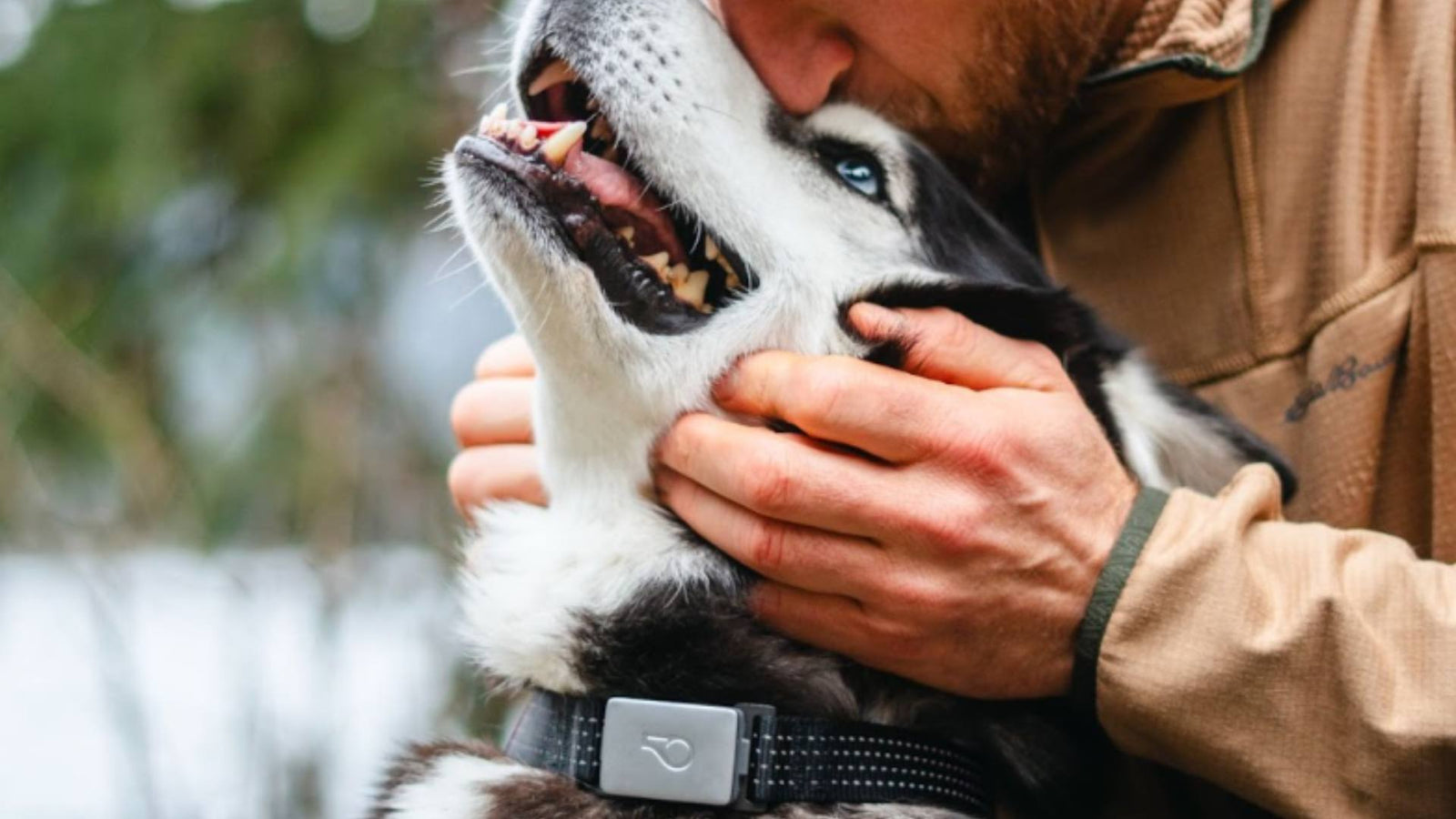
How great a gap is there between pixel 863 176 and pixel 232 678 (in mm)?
3182

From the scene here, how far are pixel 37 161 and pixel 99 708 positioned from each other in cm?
189

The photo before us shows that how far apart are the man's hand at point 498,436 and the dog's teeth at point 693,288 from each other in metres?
0.37

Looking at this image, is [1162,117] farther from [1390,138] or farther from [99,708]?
[99,708]

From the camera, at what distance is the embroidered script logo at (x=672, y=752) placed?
5.81 ft

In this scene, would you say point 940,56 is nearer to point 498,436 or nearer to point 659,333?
point 659,333

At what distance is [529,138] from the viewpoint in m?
1.96

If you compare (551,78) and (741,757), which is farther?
(551,78)

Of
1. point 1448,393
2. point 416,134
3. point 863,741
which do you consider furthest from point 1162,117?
point 416,134

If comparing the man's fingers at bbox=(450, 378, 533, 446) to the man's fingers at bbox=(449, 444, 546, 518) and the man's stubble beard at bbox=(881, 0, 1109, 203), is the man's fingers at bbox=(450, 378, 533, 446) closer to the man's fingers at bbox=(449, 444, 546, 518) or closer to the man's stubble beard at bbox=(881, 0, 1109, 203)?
the man's fingers at bbox=(449, 444, 546, 518)

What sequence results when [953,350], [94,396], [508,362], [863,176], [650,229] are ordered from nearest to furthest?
[953,350], [650,229], [863,176], [508,362], [94,396]

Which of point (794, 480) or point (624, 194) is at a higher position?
point (624, 194)

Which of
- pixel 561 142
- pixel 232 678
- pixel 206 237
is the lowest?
pixel 232 678

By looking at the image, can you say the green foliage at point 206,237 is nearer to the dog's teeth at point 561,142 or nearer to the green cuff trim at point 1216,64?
the dog's teeth at point 561,142

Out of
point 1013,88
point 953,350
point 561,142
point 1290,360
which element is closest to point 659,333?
point 561,142
